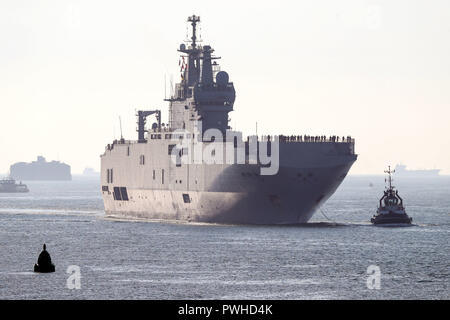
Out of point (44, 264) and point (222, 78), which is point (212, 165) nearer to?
point (222, 78)

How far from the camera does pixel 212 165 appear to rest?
9031 cm

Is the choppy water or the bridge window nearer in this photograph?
the choppy water

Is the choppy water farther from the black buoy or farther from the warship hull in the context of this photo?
the warship hull

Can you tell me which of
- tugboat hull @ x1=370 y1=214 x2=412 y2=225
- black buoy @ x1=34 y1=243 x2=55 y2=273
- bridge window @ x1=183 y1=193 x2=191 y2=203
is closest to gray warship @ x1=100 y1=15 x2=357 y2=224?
bridge window @ x1=183 y1=193 x2=191 y2=203

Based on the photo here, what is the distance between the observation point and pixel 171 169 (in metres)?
98.1

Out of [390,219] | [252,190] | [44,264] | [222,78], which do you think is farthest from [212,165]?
[44,264]

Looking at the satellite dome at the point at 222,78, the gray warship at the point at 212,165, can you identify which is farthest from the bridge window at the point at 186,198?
the satellite dome at the point at 222,78

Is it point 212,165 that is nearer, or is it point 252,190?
point 252,190

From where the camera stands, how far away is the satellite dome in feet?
318

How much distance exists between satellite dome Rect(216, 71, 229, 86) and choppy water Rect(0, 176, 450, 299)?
47.1 feet

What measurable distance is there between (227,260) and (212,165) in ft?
78.9

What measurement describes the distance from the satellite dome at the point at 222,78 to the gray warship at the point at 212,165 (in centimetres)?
4
